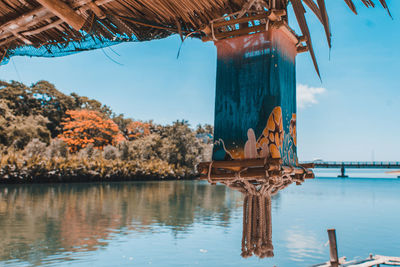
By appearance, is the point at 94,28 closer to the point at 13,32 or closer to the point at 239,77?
the point at 13,32

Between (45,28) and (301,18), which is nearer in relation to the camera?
(301,18)

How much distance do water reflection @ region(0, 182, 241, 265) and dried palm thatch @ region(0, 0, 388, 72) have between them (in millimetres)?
7963

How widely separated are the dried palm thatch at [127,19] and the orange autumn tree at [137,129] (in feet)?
109

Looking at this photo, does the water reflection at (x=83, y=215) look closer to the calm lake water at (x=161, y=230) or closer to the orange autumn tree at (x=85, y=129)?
the calm lake water at (x=161, y=230)

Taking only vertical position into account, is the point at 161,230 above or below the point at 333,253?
below

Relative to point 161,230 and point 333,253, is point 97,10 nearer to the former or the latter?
point 333,253

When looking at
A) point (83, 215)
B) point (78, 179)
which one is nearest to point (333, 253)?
point (83, 215)

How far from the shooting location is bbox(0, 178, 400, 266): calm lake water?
9719mm

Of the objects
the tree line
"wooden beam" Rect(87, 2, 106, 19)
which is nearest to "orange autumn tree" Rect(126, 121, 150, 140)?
the tree line

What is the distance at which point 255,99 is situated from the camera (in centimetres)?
178

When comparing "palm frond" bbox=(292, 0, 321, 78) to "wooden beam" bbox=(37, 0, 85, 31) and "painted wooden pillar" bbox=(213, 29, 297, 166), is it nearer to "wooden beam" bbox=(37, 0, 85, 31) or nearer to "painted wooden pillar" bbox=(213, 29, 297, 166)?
"painted wooden pillar" bbox=(213, 29, 297, 166)

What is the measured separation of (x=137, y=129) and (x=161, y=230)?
2378cm

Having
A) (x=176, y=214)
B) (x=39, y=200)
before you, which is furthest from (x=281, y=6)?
(x=39, y=200)

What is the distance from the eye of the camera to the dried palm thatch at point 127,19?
1.72m
